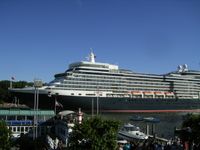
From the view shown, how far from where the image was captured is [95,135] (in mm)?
18312

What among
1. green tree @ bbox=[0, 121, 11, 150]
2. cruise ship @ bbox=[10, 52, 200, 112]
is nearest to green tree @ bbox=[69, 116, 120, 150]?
green tree @ bbox=[0, 121, 11, 150]

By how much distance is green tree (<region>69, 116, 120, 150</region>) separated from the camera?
1812 centimetres

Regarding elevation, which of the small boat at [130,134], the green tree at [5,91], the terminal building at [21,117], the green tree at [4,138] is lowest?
the small boat at [130,134]

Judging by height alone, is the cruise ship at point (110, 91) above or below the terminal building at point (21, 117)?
above

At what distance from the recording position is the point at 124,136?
3922cm

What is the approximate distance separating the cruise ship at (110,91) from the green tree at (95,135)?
5043 cm

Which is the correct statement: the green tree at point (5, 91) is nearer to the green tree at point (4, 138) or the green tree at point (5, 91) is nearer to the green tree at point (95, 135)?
the green tree at point (4, 138)

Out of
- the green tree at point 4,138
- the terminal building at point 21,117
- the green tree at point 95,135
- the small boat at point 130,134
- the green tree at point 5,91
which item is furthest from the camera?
the green tree at point 5,91

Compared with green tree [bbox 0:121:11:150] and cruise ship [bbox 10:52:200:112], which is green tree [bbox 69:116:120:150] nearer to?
green tree [bbox 0:121:11:150]

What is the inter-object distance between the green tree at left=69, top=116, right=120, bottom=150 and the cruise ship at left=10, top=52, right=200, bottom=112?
50430 millimetres

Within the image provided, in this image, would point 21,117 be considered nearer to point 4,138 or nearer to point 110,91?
point 110,91

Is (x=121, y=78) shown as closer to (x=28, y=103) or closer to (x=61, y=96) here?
(x=61, y=96)

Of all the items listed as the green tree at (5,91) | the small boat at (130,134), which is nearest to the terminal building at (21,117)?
the small boat at (130,134)

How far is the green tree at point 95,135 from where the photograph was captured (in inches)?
714
